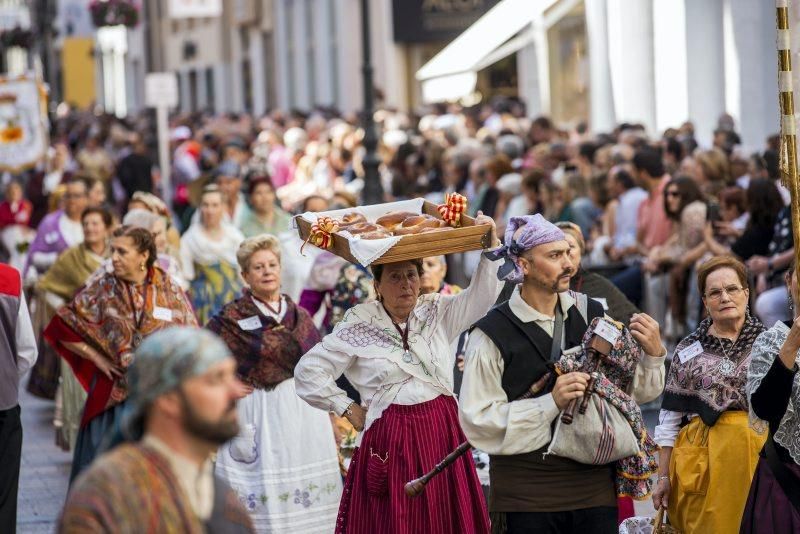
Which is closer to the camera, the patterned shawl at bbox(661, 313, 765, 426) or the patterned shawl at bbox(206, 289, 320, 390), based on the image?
the patterned shawl at bbox(661, 313, 765, 426)

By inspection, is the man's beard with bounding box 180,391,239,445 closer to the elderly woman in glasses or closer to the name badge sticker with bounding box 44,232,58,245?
the elderly woman in glasses

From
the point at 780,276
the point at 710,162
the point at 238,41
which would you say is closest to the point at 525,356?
the point at 780,276

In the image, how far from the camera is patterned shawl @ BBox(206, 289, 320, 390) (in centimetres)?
801

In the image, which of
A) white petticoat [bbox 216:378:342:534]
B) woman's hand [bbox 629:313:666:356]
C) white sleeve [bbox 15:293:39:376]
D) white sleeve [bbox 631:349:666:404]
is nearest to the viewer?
woman's hand [bbox 629:313:666:356]

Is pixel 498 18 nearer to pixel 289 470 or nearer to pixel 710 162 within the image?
pixel 710 162

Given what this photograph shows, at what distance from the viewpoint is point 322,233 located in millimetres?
6660

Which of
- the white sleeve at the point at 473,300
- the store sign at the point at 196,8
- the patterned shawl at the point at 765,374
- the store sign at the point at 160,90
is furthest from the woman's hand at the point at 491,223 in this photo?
the store sign at the point at 196,8

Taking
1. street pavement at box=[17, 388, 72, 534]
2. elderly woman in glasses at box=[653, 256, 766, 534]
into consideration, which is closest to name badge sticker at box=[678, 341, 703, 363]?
elderly woman in glasses at box=[653, 256, 766, 534]

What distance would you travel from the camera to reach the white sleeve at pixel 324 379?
673 cm

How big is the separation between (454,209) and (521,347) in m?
0.99

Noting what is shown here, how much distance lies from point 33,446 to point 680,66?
515 inches

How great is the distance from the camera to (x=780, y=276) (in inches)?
443

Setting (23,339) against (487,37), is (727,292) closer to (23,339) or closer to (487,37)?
(23,339)

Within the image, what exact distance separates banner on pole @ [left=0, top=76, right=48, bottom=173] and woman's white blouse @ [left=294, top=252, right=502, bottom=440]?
44.7 ft
